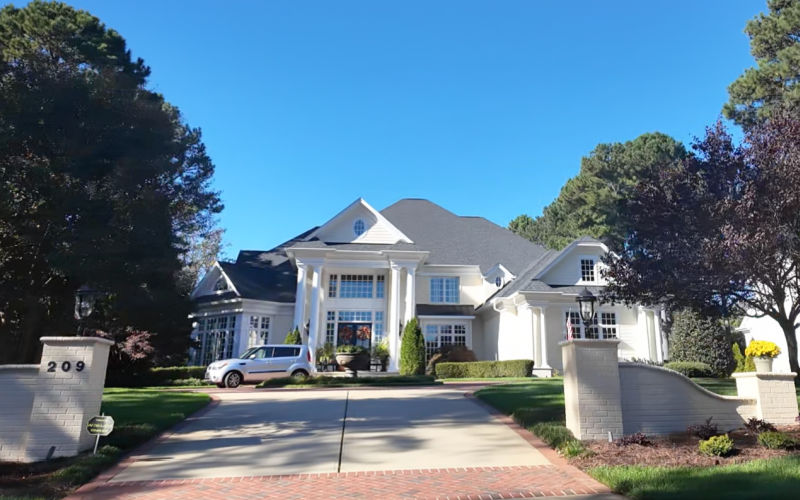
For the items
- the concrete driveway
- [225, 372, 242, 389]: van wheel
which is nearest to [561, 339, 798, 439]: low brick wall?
the concrete driveway

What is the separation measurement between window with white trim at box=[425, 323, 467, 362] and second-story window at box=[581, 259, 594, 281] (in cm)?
732

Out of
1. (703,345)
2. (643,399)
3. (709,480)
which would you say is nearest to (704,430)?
(643,399)

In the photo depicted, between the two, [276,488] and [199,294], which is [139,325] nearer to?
[199,294]

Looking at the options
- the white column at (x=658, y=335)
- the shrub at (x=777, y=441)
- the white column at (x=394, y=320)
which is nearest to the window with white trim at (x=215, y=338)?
the white column at (x=394, y=320)

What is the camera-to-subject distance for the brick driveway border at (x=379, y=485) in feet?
18.7

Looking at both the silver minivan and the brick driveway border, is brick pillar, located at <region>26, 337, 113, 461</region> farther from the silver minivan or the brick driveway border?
the silver minivan

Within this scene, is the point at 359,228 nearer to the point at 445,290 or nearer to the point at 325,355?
the point at 445,290

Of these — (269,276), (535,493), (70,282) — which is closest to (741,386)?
(535,493)

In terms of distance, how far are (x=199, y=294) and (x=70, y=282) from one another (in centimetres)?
1360

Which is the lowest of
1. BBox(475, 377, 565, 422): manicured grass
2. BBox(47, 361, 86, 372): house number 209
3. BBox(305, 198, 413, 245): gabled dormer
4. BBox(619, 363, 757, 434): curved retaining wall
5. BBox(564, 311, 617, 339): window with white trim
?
BBox(475, 377, 565, 422): manicured grass

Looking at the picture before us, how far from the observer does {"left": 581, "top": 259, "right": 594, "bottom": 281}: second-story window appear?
26000 millimetres

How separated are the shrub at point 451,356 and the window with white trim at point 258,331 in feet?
29.6

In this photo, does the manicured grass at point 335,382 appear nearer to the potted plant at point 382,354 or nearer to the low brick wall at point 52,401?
the potted plant at point 382,354

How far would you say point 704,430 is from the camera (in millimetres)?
8047
